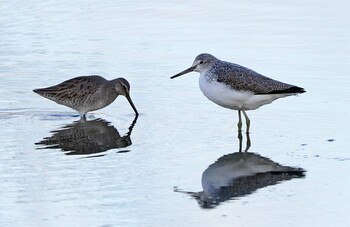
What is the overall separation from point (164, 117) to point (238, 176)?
2.61 meters

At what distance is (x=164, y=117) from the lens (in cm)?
1212

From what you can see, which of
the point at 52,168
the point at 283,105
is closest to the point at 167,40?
the point at 283,105

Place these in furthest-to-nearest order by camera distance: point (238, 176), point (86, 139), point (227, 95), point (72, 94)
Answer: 1. point (72, 94)
2. point (227, 95)
3. point (86, 139)
4. point (238, 176)

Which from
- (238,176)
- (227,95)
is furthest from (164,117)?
(238,176)

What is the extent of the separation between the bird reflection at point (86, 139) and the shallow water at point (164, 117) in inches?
1.3

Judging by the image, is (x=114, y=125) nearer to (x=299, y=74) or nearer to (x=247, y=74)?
(x=247, y=74)

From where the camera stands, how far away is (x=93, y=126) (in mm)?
12195

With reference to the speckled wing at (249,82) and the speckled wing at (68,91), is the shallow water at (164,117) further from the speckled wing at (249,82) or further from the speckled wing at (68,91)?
the speckled wing at (249,82)

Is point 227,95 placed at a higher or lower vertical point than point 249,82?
lower

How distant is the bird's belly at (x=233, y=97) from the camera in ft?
38.3

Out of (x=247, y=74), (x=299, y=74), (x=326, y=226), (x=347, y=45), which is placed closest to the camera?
(x=326, y=226)

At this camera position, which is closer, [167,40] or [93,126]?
[93,126]

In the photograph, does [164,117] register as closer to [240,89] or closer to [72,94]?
[240,89]

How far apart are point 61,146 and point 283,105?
10.1 feet
